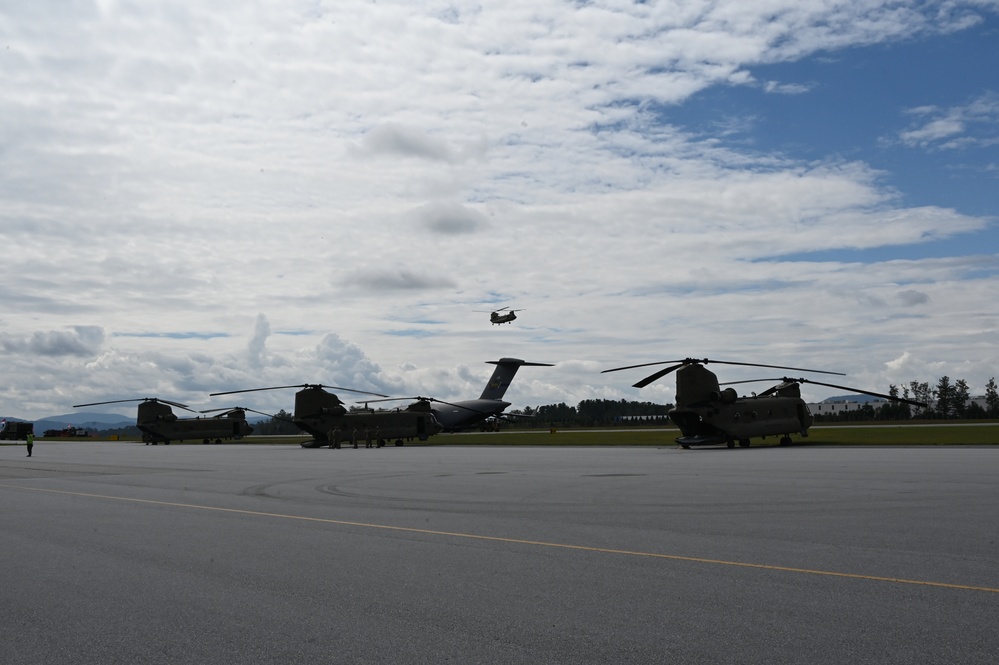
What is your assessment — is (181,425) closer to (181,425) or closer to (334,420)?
(181,425)

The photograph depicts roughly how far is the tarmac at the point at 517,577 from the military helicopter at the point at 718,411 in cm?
2236

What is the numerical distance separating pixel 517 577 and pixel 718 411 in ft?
109

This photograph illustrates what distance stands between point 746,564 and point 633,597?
2041 millimetres

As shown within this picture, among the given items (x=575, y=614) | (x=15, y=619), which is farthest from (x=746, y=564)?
(x=15, y=619)

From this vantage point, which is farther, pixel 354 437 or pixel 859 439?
pixel 354 437

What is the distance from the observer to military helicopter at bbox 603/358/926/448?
40250 mm

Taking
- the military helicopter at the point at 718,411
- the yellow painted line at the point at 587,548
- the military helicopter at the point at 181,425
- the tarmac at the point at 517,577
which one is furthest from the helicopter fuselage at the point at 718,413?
the military helicopter at the point at 181,425

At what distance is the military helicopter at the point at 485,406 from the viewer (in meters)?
85.2

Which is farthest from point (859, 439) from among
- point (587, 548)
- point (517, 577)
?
point (517, 577)

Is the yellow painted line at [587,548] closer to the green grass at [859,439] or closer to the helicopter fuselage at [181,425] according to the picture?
the green grass at [859,439]

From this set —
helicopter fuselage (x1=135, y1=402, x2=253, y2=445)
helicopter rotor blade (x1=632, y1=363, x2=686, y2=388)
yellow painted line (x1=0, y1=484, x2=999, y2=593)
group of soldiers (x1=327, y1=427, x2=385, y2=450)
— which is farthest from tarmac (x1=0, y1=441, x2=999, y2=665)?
helicopter fuselage (x1=135, y1=402, x2=253, y2=445)

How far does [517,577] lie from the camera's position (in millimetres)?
8773

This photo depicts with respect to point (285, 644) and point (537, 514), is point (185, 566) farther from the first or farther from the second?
point (537, 514)

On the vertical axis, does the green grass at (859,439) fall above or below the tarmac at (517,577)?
above
